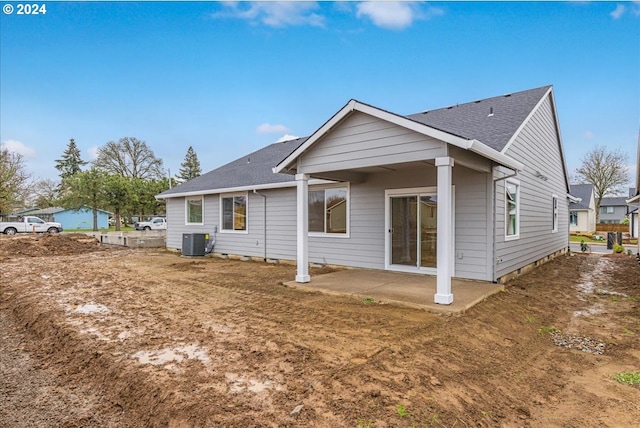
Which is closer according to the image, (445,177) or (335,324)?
(335,324)

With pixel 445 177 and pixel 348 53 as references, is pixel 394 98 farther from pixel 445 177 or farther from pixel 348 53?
pixel 445 177

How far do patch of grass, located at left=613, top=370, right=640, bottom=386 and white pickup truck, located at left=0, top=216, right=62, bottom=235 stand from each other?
32.8 metres

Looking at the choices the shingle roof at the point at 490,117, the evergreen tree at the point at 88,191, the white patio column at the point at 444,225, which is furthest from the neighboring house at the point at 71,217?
the white patio column at the point at 444,225

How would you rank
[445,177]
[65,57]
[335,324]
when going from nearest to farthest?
[335,324] < [445,177] < [65,57]

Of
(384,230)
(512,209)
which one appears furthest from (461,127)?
(384,230)

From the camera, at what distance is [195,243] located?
41.4 ft

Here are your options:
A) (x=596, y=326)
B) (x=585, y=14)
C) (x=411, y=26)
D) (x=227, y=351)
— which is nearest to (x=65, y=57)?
(x=411, y=26)

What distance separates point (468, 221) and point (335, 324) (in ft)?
13.4

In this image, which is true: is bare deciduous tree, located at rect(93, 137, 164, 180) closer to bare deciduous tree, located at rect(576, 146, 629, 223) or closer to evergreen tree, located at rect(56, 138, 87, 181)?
evergreen tree, located at rect(56, 138, 87, 181)

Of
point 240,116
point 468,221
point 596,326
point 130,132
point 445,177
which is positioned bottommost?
point 596,326

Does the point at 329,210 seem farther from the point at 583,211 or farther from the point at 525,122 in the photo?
the point at 583,211

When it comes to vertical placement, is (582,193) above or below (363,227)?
above

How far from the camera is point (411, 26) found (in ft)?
42.2

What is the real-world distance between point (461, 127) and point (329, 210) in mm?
4072
